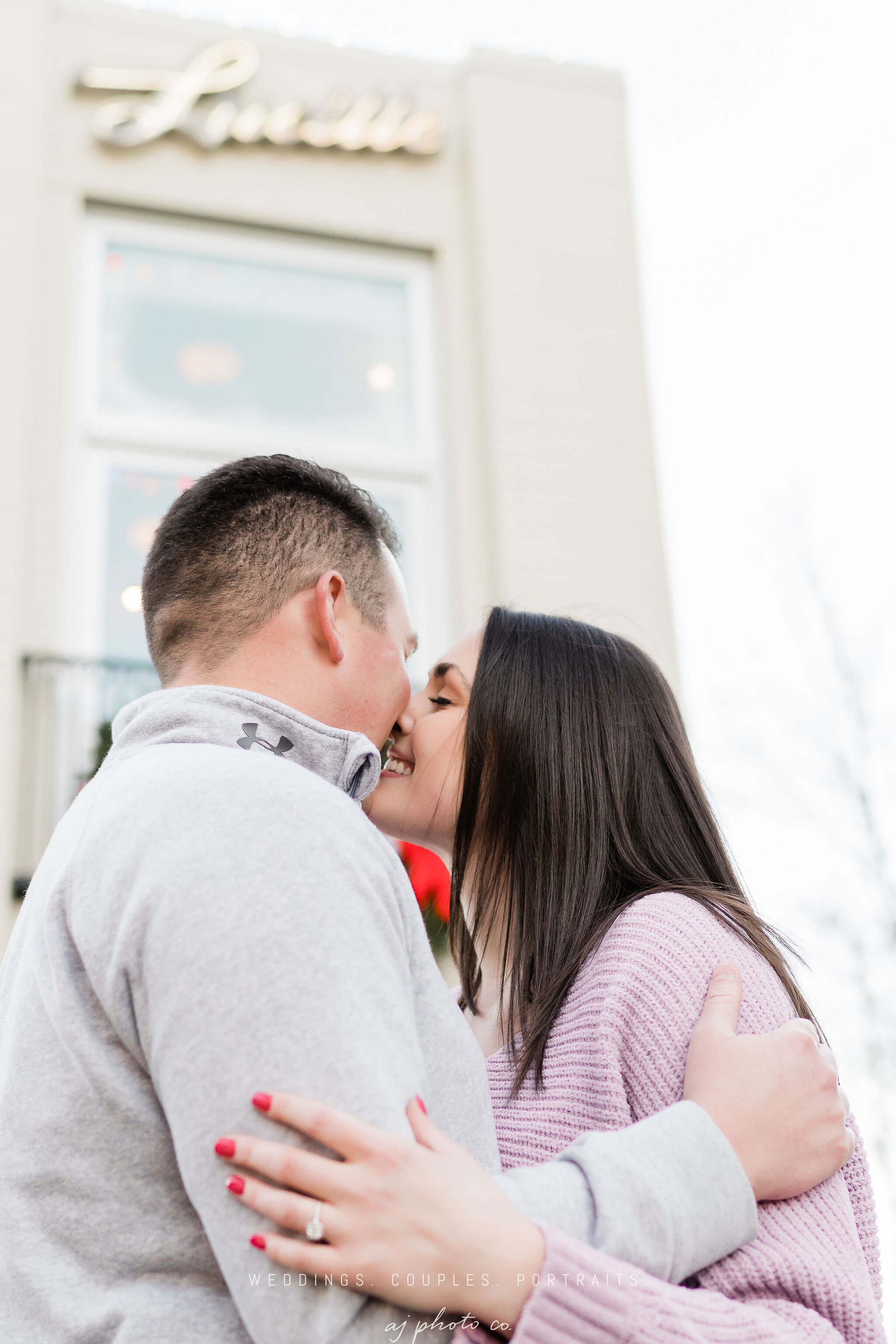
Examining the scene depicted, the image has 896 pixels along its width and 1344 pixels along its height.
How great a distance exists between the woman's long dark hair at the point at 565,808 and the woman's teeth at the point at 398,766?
204mm

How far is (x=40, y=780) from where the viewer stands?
5.41 meters

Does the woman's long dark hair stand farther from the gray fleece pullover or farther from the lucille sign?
the lucille sign

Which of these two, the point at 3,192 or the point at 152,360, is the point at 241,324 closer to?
the point at 152,360

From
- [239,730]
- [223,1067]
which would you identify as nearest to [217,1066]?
[223,1067]

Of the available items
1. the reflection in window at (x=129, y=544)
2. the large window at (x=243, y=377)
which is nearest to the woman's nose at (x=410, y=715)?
the reflection in window at (x=129, y=544)

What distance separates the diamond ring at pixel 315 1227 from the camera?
1000 millimetres

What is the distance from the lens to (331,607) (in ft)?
5.84

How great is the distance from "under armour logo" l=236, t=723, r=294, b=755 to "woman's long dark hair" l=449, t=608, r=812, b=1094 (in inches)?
22.5

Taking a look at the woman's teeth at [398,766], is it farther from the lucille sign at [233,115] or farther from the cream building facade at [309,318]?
the lucille sign at [233,115]

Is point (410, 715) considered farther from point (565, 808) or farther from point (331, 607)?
point (331, 607)

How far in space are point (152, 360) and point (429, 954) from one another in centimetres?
570

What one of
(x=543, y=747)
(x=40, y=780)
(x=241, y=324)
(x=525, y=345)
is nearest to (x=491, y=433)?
A: (x=525, y=345)

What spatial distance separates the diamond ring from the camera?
39.4 inches

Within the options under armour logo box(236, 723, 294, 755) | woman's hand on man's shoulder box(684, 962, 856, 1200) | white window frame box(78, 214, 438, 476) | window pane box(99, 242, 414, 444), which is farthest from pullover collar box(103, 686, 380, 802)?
window pane box(99, 242, 414, 444)
